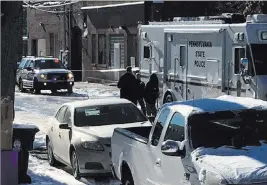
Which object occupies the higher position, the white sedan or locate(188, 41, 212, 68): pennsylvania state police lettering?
locate(188, 41, 212, 68): pennsylvania state police lettering

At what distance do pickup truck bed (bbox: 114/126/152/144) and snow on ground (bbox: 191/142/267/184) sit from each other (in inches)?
62.0

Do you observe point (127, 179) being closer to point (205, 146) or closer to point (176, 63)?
point (205, 146)

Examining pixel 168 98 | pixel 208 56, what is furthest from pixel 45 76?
pixel 208 56

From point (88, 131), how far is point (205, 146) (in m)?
4.65

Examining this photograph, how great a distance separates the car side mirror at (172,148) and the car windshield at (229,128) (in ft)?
0.64

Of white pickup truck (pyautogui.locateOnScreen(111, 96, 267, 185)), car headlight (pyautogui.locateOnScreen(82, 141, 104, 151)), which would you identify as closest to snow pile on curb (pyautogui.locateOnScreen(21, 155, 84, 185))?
car headlight (pyautogui.locateOnScreen(82, 141, 104, 151))

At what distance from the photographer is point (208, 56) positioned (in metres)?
17.4

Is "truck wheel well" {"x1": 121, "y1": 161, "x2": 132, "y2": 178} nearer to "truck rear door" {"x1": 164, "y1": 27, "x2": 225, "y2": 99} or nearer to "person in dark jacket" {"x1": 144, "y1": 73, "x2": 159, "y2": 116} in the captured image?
"truck rear door" {"x1": 164, "y1": 27, "x2": 225, "y2": 99}

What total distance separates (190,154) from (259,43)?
29.1ft

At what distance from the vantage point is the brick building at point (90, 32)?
1347 inches

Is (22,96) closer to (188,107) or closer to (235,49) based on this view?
(235,49)

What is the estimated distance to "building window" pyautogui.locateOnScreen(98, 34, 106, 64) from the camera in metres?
37.9

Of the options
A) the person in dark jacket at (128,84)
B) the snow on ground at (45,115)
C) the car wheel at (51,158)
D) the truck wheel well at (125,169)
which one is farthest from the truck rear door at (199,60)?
the truck wheel well at (125,169)

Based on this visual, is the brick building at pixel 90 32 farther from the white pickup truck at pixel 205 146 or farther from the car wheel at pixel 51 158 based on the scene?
→ the white pickup truck at pixel 205 146
